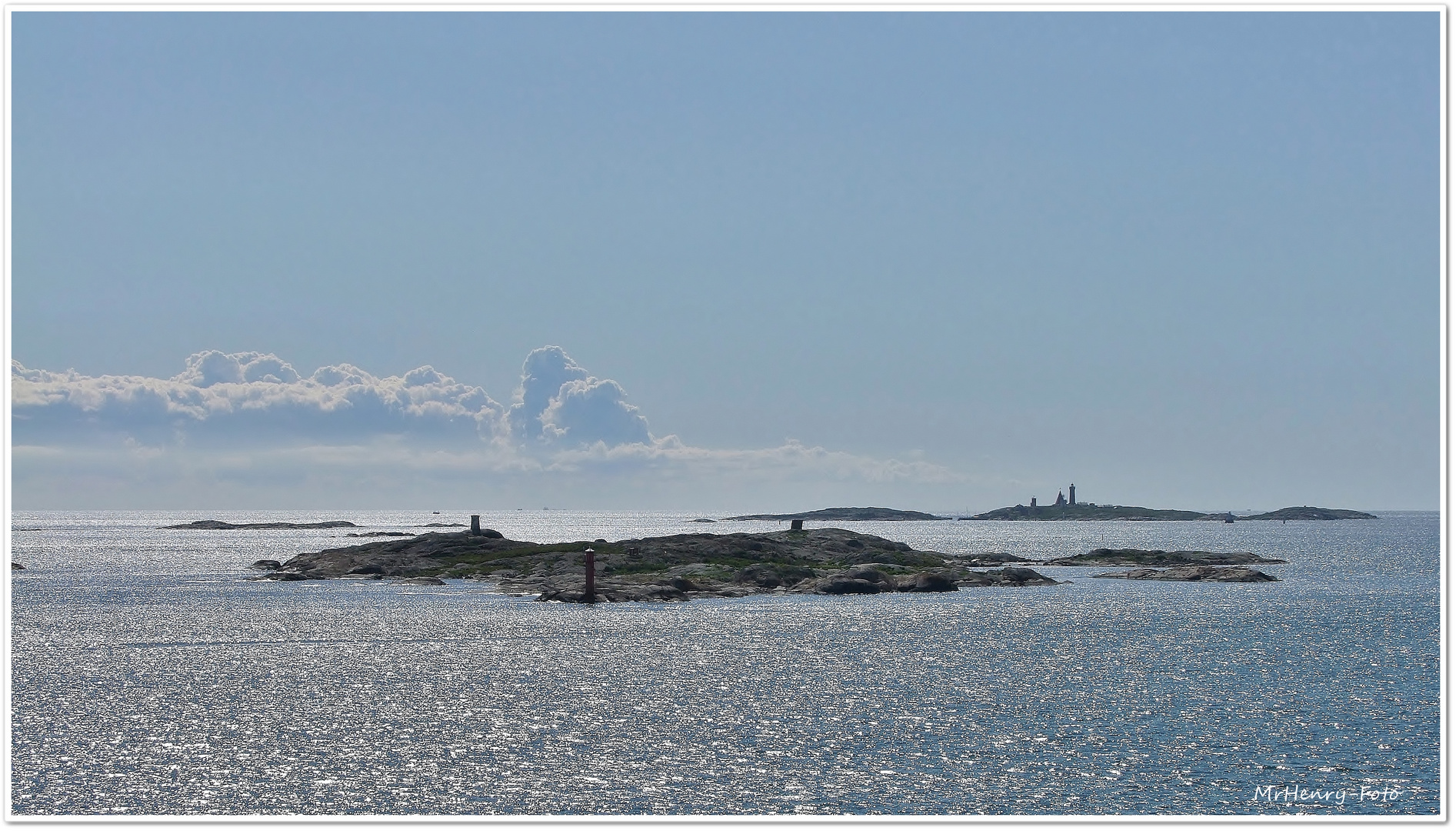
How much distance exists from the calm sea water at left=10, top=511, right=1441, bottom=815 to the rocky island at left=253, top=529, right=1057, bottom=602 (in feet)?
36.4

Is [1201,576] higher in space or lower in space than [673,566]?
lower

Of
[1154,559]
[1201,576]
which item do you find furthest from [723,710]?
[1154,559]

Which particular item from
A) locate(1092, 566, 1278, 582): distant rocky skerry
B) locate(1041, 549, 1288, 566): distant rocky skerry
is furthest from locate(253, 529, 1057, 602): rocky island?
locate(1041, 549, 1288, 566): distant rocky skerry

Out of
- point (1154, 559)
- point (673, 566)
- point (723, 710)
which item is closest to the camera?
point (723, 710)

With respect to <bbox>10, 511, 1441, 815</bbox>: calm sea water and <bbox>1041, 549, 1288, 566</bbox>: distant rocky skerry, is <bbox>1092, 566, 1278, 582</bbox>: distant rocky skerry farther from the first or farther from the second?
<bbox>10, 511, 1441, 815</bbox>: calm sea water

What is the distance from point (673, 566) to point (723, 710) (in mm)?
58753

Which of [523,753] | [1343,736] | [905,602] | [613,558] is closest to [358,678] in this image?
[523,753]

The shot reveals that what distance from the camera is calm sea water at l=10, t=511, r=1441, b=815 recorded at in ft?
107

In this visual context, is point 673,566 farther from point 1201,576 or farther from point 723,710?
point 723,710

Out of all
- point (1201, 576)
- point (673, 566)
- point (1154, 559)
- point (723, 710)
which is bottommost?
point (723, 710)

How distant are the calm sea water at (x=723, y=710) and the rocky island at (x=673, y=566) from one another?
11.1 m

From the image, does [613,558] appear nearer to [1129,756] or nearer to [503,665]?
[503,665]

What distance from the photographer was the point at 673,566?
10250cm

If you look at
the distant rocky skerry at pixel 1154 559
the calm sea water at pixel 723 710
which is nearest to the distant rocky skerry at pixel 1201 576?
the distant rocky skerry at pixel 1154 559
